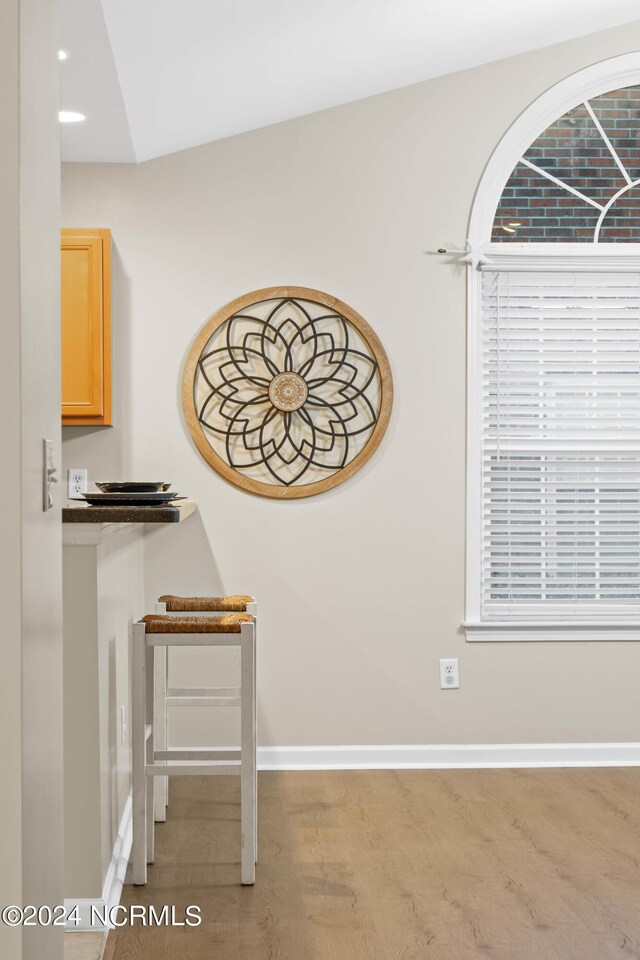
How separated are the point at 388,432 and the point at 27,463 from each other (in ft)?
9.29

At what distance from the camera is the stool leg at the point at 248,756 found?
9.07 feet

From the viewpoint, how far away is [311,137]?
3.93 meters


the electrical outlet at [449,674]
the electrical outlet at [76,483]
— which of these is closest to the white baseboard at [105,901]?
the electrical outlet at [76,483]

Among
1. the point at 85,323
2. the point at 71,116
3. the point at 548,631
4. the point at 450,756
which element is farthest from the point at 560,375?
the point at 71,116

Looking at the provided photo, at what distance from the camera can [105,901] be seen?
2.50 metres

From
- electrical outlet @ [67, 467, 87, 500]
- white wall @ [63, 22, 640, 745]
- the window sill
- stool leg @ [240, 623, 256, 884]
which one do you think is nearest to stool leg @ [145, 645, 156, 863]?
stool leg @ [240, 623, 256, 884]

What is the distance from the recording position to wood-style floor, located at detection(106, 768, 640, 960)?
2439mm

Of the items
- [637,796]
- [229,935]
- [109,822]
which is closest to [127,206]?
[109,822]

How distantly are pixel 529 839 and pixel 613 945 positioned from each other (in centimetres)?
72

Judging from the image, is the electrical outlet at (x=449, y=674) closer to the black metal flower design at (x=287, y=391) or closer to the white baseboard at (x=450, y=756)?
the white baseboard at (x=450, y=756)

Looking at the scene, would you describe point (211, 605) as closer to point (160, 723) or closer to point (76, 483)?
point (160, 723)

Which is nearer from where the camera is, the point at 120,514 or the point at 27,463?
the point at 27,463

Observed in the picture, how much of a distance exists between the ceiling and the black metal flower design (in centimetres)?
78

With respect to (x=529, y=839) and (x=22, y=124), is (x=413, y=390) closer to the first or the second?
(x=529, y=839)
